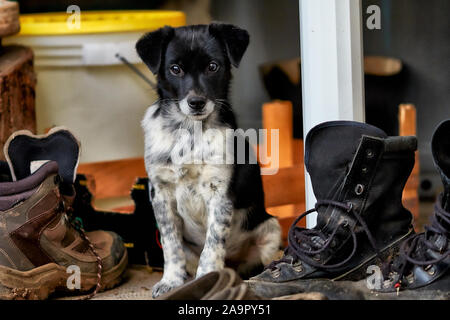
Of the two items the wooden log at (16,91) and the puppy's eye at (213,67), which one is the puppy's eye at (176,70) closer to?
the puppy's eye at (213,67)

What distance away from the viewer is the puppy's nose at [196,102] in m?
2.38

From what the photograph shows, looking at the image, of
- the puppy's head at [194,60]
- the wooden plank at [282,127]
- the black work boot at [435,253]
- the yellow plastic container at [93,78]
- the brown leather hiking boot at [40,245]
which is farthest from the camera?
the yellow plastic container at [93,78]

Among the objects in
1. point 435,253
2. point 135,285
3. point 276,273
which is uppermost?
point 435,253

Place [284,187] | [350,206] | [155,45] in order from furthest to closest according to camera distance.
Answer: [284,187], [155,45], [350,206]

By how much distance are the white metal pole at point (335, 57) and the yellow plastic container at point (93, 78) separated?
4.34 ft

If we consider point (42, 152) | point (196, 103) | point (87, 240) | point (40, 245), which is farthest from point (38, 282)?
point (196, 103)

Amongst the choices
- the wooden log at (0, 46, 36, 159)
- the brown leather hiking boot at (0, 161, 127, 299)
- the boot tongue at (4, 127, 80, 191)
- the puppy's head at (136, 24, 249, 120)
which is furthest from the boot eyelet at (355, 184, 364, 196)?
the wooden log at (0, 46, 36, 159)

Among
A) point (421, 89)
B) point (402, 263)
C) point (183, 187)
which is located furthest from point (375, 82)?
point (402, 263)

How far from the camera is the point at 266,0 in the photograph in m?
4.10

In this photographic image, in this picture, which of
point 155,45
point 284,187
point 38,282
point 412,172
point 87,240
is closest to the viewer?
point 38,282

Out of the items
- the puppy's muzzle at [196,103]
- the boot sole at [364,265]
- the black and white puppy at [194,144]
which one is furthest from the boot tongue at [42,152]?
the boot sole at [364,265]

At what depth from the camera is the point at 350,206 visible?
1.98m

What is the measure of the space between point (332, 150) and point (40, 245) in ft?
3.37

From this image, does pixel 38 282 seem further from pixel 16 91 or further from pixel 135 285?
pixel 16 91
